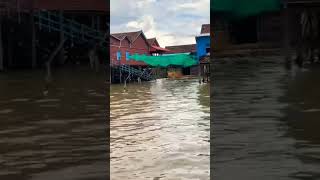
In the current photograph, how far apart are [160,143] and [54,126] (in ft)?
3.30

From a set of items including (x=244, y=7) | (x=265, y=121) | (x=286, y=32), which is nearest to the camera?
(x=244, y=7)

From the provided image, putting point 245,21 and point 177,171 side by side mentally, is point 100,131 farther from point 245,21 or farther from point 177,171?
point 245,21

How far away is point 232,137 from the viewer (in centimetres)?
436

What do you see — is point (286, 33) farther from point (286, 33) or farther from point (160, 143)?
point (160, 143)

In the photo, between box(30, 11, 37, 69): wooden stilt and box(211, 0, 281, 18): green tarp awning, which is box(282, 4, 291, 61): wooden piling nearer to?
box(211, 0, 281, 18): green tarp awning

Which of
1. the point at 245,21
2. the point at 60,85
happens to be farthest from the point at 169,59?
the point at 245,21

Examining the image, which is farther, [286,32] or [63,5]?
[63,5]

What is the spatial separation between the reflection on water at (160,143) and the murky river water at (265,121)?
0.71 ft

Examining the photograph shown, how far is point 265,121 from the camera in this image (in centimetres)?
467

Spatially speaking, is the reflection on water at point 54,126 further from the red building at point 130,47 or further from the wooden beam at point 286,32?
the red building at point 130,47

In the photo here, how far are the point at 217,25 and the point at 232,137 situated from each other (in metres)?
0.97

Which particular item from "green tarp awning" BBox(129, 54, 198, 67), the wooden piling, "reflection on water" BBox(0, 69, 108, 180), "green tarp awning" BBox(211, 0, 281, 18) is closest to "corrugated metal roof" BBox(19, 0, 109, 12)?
"reflection on water" BBox(0, 69, 108, 180)

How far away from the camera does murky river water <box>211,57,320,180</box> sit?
345 cm

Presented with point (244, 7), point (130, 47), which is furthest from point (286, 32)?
point (130, 47)
